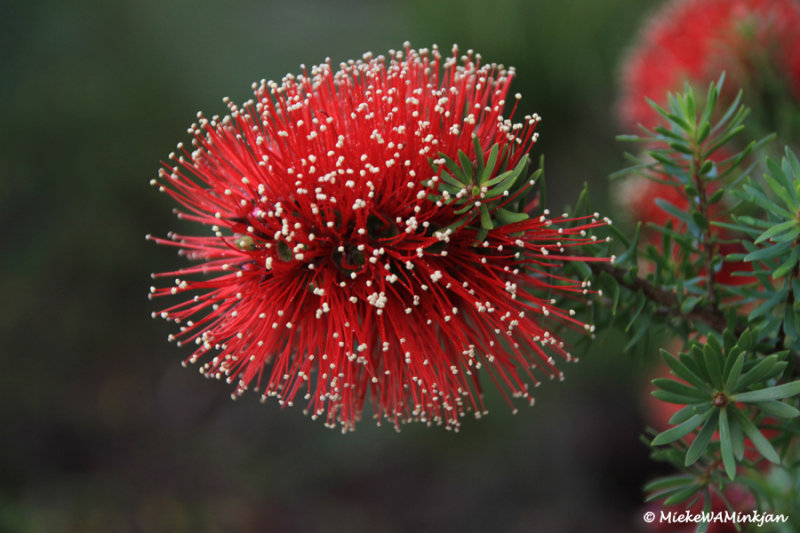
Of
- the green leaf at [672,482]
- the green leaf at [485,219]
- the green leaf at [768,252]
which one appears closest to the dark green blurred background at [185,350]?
the green leaf at [672,482]

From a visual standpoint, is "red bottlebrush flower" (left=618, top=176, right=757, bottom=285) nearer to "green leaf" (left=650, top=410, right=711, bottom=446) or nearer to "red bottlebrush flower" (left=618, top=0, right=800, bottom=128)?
"red bottlebrush flower" (left=618, top=0, right=800, bottom=128)

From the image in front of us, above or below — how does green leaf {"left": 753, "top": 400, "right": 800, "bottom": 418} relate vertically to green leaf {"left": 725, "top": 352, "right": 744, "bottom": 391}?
below

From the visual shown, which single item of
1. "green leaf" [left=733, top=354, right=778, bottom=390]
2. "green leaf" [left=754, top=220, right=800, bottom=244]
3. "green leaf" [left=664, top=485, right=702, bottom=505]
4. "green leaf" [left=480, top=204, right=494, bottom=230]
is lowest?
"green leaf" [left=664, top=485, right=702, bottom=505]

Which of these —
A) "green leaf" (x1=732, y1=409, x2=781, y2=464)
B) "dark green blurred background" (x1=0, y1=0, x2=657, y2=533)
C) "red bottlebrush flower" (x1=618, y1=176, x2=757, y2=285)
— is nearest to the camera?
"green leaf" (x1=732, y1=409, x2=781, y2=464)

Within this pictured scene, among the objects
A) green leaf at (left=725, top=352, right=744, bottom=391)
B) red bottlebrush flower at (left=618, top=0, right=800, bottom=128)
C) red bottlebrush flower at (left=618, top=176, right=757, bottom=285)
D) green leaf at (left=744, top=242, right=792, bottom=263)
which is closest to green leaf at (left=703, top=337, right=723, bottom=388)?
green leaf at (left=725, top=352, right=744, bottom=391)

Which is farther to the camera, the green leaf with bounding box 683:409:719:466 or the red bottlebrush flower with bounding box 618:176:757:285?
the red bottlebrush flower with bounding box 618:176:757:285

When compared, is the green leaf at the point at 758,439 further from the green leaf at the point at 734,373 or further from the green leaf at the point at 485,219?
the green leaf at the point at 485,219

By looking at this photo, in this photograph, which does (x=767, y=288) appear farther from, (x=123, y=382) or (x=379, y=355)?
(x=123, y=382)
